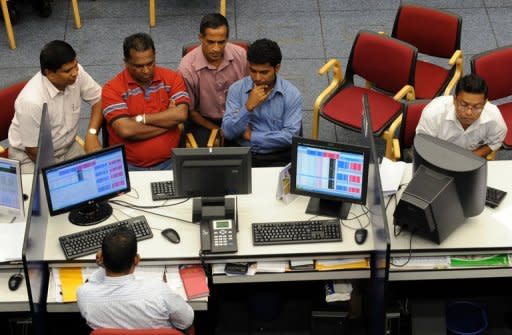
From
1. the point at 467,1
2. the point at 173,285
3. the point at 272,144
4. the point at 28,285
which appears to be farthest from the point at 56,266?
the point at 467,1

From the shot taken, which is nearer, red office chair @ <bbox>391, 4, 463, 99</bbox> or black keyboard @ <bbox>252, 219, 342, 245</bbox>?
black keyboard @ <bbox>252, 219, 342, 245</bbox>

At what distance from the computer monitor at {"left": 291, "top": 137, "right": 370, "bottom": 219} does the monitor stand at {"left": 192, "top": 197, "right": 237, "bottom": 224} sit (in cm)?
35

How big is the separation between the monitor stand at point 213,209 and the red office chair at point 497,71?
81.4 inches

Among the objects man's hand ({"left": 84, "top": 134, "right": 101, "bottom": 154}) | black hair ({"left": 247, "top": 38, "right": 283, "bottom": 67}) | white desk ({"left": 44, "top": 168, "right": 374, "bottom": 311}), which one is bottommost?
white desk ({"left": 44, "top": 168, "right": 374, "bottom": 311})

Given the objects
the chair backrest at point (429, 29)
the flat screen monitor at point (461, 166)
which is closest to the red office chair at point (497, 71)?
the chair backrest at point (429, 29)

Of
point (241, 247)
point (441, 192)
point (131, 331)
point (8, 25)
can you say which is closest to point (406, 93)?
point (441, 192)

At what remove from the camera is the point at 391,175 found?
4.56 meters

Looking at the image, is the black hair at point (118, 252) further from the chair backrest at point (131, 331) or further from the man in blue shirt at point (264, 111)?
the man in blue shirt at point (264, 111)

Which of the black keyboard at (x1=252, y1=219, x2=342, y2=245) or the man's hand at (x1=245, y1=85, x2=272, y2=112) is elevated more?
the man's hand at (x1=245, y1=85, x2=272, y2=112)

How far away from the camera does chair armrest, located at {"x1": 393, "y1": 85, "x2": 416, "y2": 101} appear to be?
5492 mm

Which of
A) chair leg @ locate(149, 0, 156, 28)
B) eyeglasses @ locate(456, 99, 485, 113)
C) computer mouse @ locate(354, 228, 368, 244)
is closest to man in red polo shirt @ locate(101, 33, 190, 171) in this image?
computer mouse @ locate(354, 228, 368, 244)

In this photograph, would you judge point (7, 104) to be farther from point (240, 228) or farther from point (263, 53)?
point (240, 228)

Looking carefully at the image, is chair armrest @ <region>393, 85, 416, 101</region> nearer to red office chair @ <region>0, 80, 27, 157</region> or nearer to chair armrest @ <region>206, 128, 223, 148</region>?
chair armrest @ <region>206, 128, 223, 148</region>

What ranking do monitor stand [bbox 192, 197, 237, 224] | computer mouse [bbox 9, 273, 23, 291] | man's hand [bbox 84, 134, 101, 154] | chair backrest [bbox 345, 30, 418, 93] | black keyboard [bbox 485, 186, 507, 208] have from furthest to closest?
chair backrest [bbox 345, 30, 418, 93], man's hand [bbox 84, 134, 101, 154], black keyboard [bbox 485, 186, 507, 208], monitor stand [bbox 192, 197, 237, 224], computer mouse [bbox 9, 273, 23, 291]
